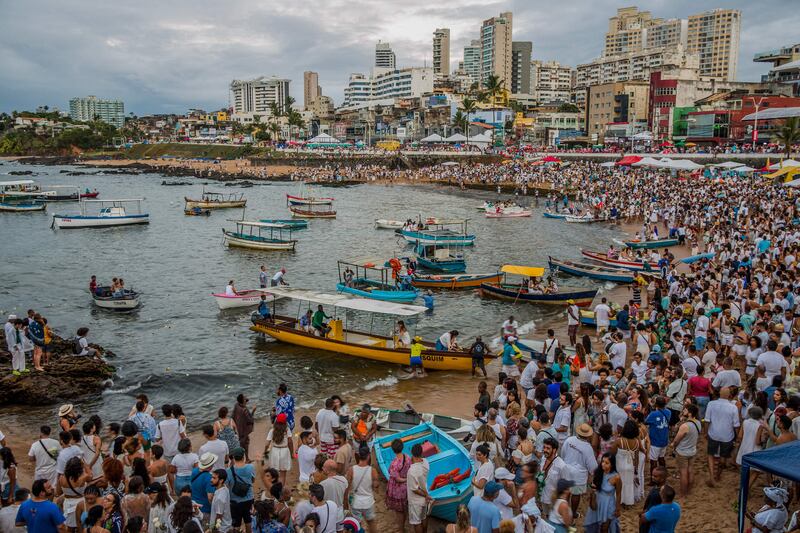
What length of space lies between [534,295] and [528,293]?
0.29m

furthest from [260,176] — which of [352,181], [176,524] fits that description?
[176,524]

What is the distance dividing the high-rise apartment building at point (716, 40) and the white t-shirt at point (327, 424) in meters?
198

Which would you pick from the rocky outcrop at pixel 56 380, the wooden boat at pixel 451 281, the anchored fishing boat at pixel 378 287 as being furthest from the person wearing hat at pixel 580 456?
the wooden boat at pixel 451 281

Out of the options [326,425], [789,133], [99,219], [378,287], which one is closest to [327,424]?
[326,425]

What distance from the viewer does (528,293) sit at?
27578 millimetres

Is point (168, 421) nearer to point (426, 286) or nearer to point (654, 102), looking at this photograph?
point (426, 286)

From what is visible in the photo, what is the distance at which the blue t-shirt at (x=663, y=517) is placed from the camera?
23.9 feet

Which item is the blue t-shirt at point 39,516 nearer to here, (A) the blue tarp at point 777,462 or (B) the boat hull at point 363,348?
(A) the blue tarp at point 777,462

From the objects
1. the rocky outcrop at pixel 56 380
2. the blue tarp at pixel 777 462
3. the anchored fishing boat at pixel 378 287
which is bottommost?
the rocky outcrop at pixel 56 380

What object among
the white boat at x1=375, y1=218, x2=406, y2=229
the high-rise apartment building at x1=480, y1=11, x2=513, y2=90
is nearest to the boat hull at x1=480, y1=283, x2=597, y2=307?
the white boat at x1=375, y1=218, x2=406, y2=229

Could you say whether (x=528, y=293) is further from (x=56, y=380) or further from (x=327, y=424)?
(x=56, y=380)

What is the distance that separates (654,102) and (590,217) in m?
57.1

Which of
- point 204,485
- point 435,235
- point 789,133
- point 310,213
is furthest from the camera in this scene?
point 310,213

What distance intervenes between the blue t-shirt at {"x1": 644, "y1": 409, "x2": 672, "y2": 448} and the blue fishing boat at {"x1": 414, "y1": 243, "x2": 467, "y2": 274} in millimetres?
23596
